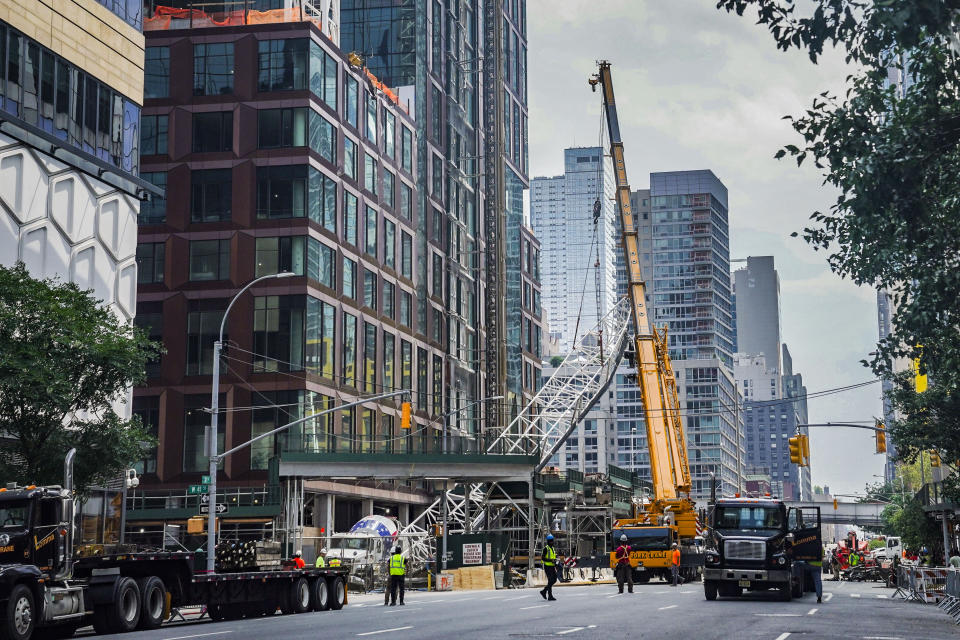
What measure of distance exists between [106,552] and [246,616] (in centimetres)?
734

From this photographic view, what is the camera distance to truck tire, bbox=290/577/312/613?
33.0 metres

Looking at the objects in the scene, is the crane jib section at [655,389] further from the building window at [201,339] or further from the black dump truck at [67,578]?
the black dump truck at [67,578]

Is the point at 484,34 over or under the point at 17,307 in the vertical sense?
over

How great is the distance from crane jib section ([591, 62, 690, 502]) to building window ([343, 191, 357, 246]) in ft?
76.1

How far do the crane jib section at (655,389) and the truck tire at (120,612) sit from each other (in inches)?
1398

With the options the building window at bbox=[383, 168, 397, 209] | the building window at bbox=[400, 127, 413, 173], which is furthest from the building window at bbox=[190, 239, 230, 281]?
the building window at bbox=[400, 127, 413, 173]

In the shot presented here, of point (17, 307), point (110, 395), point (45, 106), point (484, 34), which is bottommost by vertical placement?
point (110, 395)

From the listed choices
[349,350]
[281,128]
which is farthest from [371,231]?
[281,128]

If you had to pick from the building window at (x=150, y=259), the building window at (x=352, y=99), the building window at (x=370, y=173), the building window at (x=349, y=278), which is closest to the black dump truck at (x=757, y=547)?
the building window at (x=349, y=278)

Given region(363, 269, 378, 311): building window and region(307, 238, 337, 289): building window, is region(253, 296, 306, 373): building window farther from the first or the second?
region(363, 269, 378, 311): building window

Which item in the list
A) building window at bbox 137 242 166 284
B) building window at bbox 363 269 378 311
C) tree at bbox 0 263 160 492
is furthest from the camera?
building window at bbox 363 269 378 311

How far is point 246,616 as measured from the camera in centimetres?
3312

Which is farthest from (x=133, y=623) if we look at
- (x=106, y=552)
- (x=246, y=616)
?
(x=246, y=616)

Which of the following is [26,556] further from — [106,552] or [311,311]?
[311,311]
